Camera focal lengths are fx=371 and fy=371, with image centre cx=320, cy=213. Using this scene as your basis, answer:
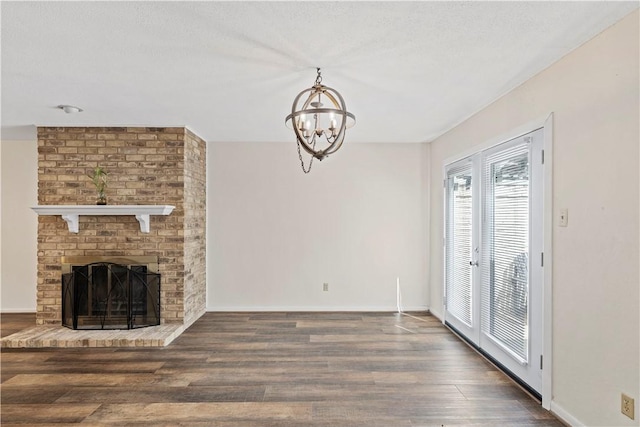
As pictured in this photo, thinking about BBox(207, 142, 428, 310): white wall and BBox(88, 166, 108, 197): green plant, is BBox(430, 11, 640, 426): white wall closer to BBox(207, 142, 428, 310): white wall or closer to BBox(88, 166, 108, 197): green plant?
BBox(207, 142, 428, 310): white wall

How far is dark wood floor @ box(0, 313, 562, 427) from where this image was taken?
8.57ft

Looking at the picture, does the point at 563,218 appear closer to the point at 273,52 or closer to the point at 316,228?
the point at 273,52

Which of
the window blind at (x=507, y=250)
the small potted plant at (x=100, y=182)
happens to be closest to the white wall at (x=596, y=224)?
the window blind at (x=507, y=250)

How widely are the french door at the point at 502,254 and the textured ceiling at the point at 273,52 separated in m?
0.66

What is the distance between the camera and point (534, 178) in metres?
2.90

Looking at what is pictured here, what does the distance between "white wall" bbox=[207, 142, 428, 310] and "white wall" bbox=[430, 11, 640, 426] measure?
2.83 meters

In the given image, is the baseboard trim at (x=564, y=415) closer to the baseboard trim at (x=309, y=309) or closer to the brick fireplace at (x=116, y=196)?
the baseboard trim at (x=309, y=309)

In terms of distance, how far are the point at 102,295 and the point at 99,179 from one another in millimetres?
1408

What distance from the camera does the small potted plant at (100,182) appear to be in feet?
14.5

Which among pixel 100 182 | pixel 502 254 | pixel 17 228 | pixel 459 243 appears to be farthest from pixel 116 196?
pixel 502 254

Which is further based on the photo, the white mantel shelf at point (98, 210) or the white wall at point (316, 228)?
the white wall at point (316, 228)

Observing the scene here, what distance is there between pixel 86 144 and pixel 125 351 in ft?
8.26

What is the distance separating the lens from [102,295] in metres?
4.49

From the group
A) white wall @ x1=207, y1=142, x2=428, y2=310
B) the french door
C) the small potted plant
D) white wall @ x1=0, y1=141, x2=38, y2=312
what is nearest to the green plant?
the small potted plant
